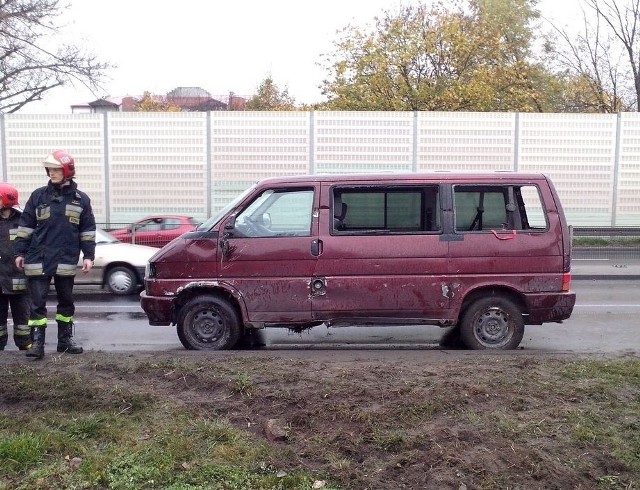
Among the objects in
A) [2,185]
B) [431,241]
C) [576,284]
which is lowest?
[576,284]

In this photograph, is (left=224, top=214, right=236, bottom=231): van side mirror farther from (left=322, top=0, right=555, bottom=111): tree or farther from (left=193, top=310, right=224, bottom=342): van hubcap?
(left=322, top=0, right=555, bottom=111): tree

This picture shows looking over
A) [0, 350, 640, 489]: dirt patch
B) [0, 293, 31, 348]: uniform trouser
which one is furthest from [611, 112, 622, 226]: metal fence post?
[0, 293, 31, 348]: uniform trouser

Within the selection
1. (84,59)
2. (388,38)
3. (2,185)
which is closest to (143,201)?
(84,59)

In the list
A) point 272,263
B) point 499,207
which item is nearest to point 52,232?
point 272,263

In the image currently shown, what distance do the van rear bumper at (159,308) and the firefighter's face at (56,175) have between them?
1.69m

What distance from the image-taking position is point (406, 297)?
24.1 ft

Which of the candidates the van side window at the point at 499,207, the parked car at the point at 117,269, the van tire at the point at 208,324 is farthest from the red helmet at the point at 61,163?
the parked car at the point at 117,269

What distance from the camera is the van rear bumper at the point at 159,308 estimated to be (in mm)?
7492

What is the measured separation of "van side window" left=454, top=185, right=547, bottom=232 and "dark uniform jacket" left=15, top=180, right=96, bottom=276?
383 cm

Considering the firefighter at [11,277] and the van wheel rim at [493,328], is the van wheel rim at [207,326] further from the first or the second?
the van wheel rim at [493,328]

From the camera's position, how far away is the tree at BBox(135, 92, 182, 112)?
160 ft

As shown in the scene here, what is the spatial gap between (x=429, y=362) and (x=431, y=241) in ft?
5.29

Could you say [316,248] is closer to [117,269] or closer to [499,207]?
[499,207]

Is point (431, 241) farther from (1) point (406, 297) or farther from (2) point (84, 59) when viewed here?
(2) point (84, 59)
